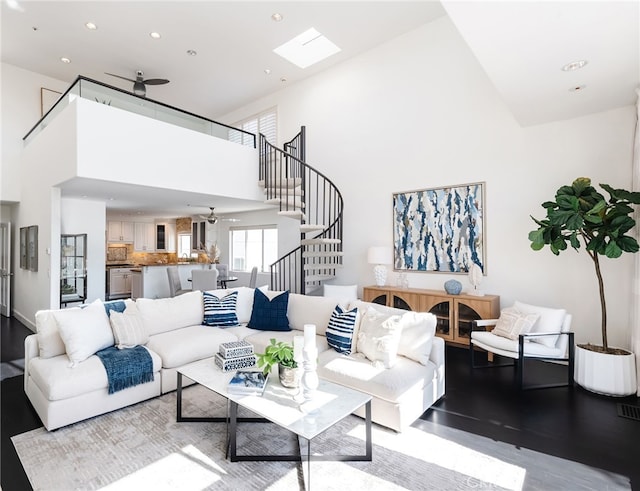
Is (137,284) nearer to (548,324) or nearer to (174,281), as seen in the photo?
(174,281)

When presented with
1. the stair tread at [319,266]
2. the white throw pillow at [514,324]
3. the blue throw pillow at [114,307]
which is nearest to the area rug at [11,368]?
the blue throw pillow at [114,307]

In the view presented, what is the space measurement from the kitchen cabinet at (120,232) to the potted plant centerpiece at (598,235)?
36.0 ft

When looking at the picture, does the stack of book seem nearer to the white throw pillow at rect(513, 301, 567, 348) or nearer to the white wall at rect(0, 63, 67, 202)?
the white throw pillow at rect(513, 301, 567, 348)

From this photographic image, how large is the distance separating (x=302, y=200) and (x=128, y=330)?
392 cm

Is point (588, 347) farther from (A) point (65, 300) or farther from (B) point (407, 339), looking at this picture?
(A) point (65, 300)

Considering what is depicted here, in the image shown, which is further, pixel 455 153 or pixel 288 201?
pixel 288 201

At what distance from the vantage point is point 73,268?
6.16 m

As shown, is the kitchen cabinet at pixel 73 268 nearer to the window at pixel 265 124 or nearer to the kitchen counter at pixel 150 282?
the kitchen counter at pixel 150 282

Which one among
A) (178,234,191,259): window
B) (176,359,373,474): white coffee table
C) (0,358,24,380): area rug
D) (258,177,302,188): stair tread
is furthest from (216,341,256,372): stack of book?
(178,234,191,259): window

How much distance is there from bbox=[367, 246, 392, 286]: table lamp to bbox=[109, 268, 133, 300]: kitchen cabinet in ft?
23.1

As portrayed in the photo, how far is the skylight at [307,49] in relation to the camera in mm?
5957

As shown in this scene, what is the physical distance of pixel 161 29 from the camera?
5605 millimetres

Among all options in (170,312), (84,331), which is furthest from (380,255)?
(84,331)

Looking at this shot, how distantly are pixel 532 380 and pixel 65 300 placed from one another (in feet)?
23.5
